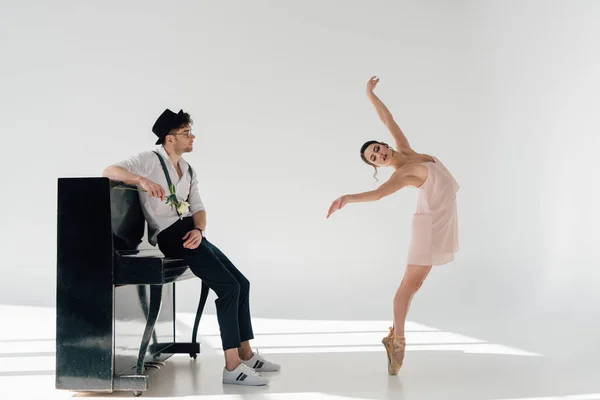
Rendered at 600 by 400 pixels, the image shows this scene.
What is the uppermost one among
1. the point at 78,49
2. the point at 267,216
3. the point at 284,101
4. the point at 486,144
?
the point at 78,49

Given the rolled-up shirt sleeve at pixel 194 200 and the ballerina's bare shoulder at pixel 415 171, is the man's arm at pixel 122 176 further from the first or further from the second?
the ballerina's bare shoulder at pixel 415 171

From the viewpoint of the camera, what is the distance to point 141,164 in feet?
12.3

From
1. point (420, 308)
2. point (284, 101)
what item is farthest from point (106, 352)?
point (284, 101)

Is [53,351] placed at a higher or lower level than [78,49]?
lower

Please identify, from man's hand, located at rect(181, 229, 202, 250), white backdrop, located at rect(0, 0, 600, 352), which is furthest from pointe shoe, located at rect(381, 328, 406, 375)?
white backdrop, located at rect(0, 0, 600, 352)

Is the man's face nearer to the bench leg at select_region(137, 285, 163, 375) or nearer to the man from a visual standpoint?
the man

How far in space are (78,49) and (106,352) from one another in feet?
18.0

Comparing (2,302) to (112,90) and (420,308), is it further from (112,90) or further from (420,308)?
(420,308)

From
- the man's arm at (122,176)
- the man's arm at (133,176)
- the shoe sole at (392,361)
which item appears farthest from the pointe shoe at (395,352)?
the man's arm at (122,176)

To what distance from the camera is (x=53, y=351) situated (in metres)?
4.81

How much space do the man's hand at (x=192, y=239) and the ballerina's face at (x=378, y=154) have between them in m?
1.00

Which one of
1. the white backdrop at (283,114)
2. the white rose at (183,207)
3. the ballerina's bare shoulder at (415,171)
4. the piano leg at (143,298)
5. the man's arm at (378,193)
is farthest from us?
the white backdrop at (283,114)

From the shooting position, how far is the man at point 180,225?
12.3 feet

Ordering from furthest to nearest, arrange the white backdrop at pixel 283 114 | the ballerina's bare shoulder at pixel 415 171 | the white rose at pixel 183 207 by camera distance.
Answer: the white backdrop at pixel 283 114, the ballerina's bare shoulder at pixel 415 171, the white rose at pixel 183 207
